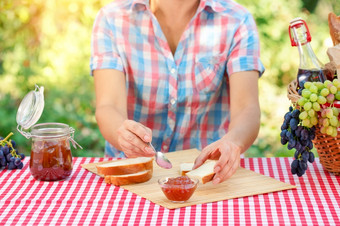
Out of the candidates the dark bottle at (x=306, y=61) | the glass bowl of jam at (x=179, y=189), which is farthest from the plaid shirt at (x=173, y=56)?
the glass bowl of jam at (x=179, y=189)

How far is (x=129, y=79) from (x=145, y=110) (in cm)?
14

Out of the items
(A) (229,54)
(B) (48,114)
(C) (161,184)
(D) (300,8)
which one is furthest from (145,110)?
(D) (300,8)

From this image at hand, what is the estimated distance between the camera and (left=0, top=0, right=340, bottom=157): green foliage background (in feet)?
15.6

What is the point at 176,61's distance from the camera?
2.52 meters

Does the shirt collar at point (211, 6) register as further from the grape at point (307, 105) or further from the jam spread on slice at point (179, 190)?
the jam spread on slice at point (179, 190)

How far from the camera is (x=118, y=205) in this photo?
167 centimetres

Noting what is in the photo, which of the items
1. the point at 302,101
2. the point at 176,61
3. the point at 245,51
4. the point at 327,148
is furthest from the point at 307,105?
the point at 176,61

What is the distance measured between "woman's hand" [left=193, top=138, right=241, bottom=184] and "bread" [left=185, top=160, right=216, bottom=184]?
0.07 feet

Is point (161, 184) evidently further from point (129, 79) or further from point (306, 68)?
point (129, 79)

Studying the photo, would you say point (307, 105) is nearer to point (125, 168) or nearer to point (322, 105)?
point (322, 105)

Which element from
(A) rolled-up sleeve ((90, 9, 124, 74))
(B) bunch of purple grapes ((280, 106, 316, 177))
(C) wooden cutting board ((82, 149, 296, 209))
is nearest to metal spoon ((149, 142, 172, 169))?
(C) wooden cutting board ((82, 149, 296, 209))

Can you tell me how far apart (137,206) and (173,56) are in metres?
1.01

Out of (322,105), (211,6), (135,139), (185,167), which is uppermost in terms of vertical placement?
(211,6)

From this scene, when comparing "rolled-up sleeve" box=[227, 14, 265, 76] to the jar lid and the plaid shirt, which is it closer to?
the plaid shirt
